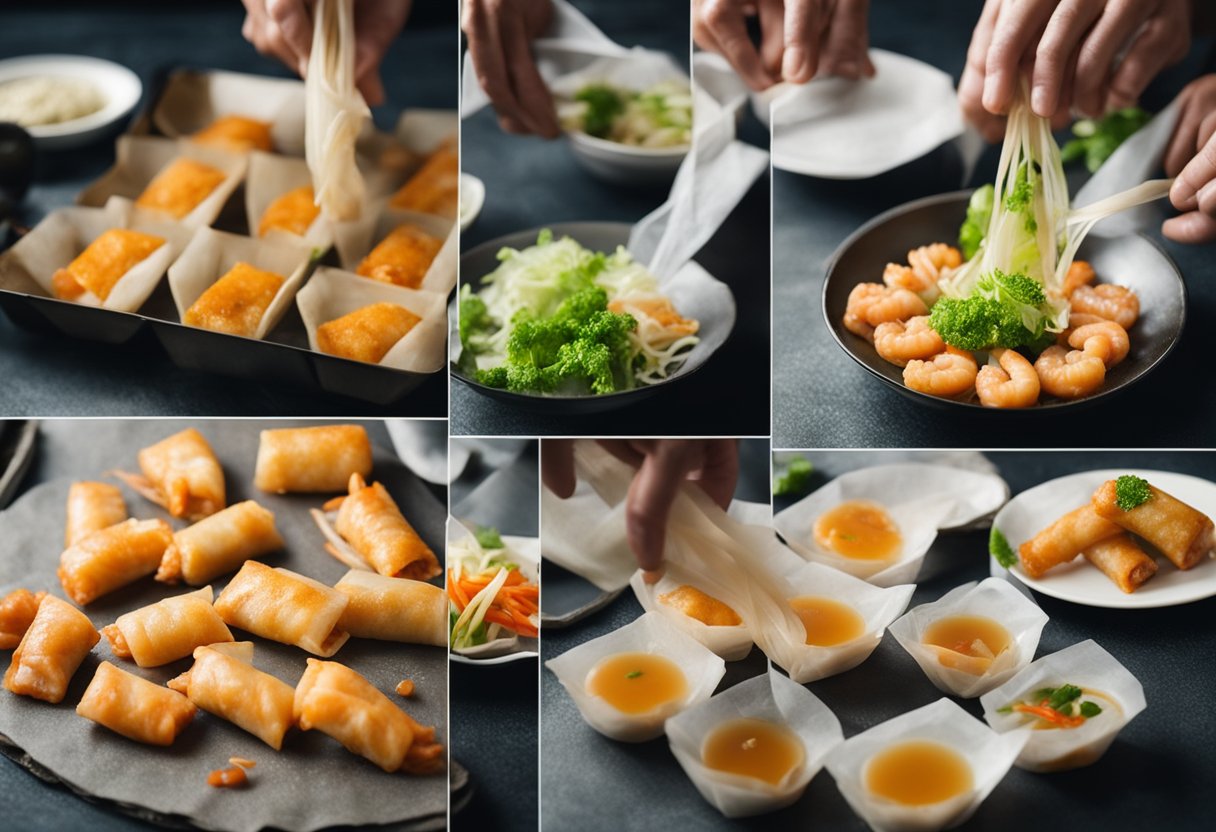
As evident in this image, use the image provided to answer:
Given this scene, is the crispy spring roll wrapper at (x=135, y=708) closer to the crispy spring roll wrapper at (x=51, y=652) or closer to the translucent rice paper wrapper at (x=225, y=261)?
the crispy spring roll wrapper at (x=51, y=652)

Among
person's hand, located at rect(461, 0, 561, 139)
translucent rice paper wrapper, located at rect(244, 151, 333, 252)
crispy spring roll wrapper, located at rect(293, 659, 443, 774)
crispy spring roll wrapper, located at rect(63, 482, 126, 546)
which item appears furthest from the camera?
translucent rice paper wrapper, located at rect(244, 151, 333, 252)

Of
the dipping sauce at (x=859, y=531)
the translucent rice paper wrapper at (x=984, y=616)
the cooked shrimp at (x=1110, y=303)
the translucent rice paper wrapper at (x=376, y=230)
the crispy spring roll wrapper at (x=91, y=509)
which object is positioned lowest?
the crispy spring roll wrapper at (x=91, y=509)

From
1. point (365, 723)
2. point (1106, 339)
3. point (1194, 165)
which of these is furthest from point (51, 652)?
point (1194, 165)

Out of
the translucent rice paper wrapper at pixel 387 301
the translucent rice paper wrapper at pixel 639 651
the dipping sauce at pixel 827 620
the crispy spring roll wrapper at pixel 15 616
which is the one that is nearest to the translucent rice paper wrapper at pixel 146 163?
the translucent rice paper wrapper at pixel 387 301

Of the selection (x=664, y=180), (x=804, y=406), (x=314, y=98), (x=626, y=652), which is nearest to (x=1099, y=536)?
(x=804, y=406)

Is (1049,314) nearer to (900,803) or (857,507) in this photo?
(857,507)

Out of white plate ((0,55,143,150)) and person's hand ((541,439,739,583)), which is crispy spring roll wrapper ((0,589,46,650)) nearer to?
person's hand ((541,439,739,583))

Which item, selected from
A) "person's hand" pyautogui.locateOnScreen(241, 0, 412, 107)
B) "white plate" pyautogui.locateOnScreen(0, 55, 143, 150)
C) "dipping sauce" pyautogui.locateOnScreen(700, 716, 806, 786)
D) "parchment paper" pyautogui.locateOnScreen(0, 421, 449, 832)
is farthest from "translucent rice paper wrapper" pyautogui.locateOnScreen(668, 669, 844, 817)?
"white plate" pyautogui.locateOnScreen(0, 55, 143, 150)
